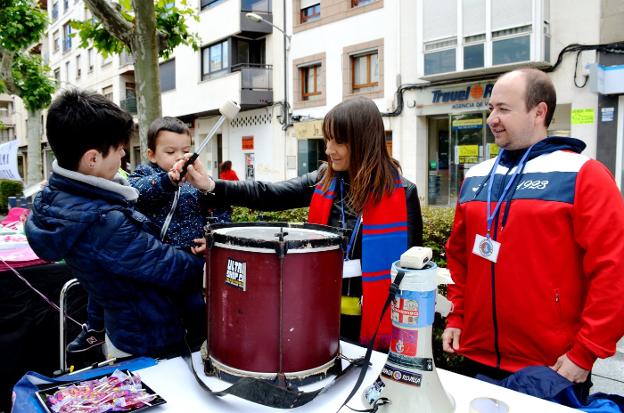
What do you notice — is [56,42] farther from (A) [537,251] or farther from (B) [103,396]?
(A) [537,251]

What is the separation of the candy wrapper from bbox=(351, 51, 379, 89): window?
14.5 m

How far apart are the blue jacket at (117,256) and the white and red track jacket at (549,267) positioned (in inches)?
43.6

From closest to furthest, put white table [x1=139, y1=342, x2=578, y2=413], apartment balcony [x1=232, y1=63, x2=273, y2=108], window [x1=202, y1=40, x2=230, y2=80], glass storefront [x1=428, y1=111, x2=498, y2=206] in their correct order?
1. white table [x1=139, y1=342, x2=578, y2=413]
2. glass storefront [x1=428, y1=111, x2=498, y2=206]
3. apartment balcony [x1=232, y1=63, x2=273, y2=108]
4. window [x1=202, y1=40, x2=230, y2=80]

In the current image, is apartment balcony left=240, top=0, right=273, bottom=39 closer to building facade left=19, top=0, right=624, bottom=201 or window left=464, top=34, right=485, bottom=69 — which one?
building facade left=19, top=0, right=624, bottom=201

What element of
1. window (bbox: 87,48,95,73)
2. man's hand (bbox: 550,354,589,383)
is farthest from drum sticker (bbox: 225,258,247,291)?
window (bbox: 87,48,95,73)

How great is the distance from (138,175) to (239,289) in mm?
1197

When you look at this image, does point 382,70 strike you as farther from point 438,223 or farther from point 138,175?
point 138,175

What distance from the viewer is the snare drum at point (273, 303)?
1.29m

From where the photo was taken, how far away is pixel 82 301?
334cm

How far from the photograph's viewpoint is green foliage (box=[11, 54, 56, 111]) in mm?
14133

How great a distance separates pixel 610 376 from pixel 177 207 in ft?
10.1

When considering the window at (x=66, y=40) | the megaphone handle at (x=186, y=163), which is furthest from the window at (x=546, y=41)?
the window at (x=66, y=40)

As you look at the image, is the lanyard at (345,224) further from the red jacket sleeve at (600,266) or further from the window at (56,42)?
the window at (56,42)

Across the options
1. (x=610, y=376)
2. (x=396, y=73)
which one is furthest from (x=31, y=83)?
(x=610, y=376)
